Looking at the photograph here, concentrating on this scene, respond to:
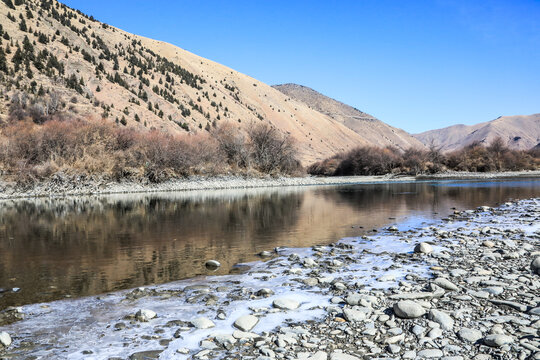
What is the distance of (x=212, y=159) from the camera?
6125 cm

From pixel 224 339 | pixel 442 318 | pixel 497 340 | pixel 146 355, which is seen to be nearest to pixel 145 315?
pixel 146 355

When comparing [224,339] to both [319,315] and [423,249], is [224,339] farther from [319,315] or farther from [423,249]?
[423,249]

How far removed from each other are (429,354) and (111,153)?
52.3 m

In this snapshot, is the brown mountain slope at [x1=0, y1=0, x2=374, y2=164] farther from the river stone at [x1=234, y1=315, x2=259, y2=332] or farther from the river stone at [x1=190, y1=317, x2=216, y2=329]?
the river stone at [x1=234, y1=315, x2=259, y2=332]

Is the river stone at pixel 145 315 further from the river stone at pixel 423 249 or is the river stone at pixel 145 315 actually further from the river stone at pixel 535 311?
the river stone at pixel 423 249

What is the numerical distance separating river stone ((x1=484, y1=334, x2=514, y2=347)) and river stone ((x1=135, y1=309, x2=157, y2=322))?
5752mm

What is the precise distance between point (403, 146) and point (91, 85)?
495 feet

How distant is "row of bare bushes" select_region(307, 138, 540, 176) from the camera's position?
3701 inches

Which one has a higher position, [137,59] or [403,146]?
[137,59]

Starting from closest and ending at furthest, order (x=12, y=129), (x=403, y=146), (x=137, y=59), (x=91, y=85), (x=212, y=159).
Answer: (x=12, y=129)
(x=212, y=159)
(x=91, y=85)
(x=137, y=59)
(x=403, y=146)

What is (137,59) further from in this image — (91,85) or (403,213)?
(403,213)

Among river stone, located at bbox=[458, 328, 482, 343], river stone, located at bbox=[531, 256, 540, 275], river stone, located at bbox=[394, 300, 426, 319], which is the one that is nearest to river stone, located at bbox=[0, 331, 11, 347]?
river stone, located at bbox=[394, 300, 426, 319]

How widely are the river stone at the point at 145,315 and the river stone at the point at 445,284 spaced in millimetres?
6021

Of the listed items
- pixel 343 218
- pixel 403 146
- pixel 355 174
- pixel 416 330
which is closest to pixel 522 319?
pixel 416 330
